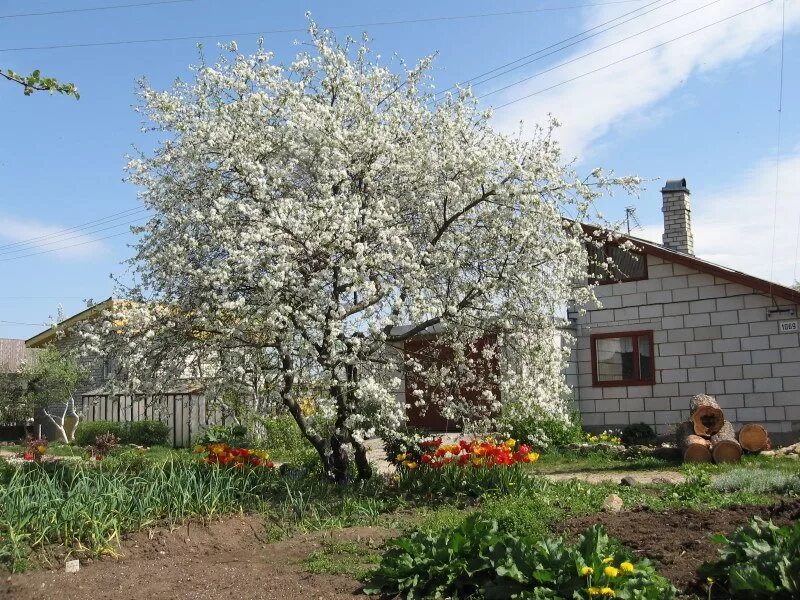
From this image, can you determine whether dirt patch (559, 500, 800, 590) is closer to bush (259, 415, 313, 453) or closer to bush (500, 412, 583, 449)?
bush (500, 412, 583, 449)

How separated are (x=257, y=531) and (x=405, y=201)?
3840 mm

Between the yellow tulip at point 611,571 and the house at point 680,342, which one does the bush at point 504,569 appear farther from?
the house at point 680,342

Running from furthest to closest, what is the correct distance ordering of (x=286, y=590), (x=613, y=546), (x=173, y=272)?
(x=173, y=272), (x=286, y=590), (x=613, y=546)

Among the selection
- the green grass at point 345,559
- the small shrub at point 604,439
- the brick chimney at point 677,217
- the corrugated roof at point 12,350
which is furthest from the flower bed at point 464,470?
the corrugated roof at point 12,350

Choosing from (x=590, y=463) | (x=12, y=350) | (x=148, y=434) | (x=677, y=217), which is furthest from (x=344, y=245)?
(x=12, y=350)

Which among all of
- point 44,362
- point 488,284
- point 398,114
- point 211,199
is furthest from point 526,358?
point 44,362

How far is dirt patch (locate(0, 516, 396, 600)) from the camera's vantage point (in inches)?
215

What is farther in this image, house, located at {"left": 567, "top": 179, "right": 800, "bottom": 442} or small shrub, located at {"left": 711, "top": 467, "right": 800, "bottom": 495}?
house, located at {"left": 567, "top": 179, "right": 800, "bottom": 442}

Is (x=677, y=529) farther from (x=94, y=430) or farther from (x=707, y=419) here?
(x=94, y=430)

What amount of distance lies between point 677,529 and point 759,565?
1975mm

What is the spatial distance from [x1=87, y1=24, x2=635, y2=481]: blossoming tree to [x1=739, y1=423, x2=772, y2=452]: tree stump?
18.1 ft

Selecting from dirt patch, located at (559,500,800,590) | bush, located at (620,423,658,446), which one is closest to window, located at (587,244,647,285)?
bush, located at (620,423,658,446)

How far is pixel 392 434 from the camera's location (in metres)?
8.98

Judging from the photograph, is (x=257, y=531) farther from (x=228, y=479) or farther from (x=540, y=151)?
(x=540, y=151)
